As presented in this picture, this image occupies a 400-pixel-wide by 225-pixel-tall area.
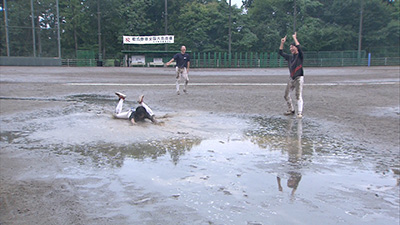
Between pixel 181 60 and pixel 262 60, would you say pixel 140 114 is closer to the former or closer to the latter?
pixel 181 60

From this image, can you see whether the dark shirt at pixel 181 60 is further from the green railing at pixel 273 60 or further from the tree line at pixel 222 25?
the tree line at pixel 222 25

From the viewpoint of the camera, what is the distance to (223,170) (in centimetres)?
519

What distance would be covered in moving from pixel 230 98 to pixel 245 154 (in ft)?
23.8

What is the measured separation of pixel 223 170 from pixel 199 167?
37cm

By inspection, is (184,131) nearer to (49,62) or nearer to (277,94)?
(277,94)

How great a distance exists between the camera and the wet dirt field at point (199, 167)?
3906mm

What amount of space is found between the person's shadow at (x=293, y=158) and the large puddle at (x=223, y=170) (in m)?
0.02

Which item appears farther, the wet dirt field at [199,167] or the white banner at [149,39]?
the white banner at [149,39]

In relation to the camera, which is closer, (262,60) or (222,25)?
(262,60)

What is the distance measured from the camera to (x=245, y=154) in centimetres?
604

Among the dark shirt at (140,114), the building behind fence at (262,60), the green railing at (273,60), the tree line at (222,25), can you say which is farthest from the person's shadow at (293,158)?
the tree line at (222,25)

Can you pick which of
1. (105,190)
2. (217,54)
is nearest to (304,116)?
(105,190)

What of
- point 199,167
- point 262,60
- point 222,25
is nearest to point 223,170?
point 199,167

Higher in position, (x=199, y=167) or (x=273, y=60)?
(x=273, y=60)
